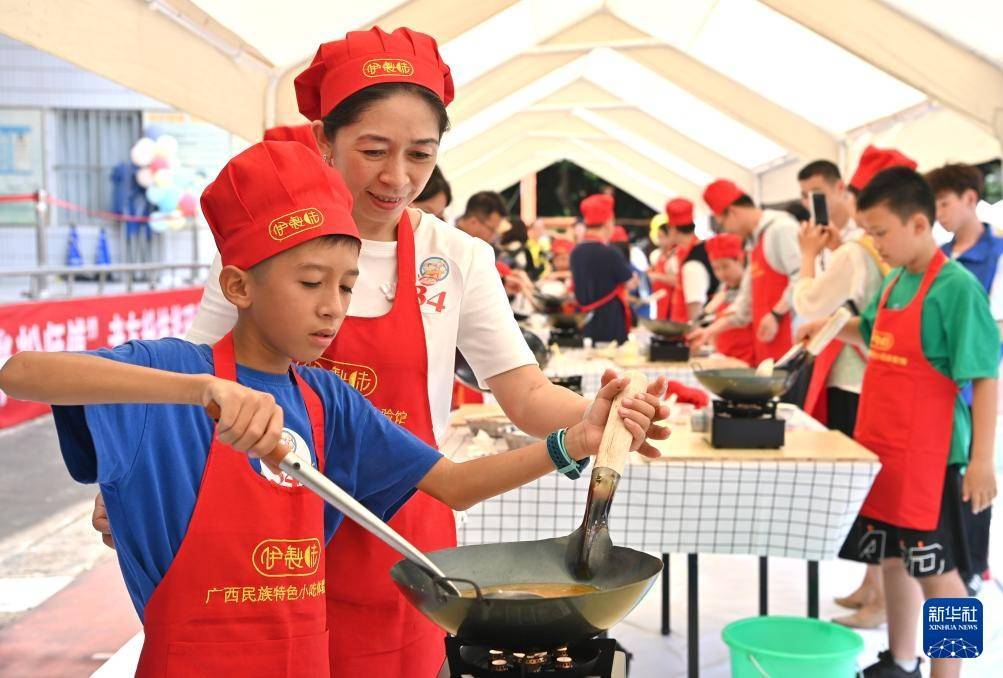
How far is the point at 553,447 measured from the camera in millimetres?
1472

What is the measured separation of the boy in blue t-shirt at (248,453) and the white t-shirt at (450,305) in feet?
0.89

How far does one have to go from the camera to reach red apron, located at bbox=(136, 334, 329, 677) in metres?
1.27

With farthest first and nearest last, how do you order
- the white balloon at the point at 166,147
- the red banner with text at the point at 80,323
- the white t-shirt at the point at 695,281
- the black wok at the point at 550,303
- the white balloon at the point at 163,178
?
the white balloon at the point at 163,178
the white balloon at the point at 166,147
the white t-shirt at the point at 695,281
the black wok at the point at 550,303
the red banner with text at the point at 80,323

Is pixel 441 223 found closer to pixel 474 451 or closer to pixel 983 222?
pixel 474 451

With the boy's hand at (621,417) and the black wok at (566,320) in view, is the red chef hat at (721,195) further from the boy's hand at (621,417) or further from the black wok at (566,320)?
the boy's hand at (621,417)

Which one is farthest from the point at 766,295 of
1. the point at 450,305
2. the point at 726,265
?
the point at 450,305

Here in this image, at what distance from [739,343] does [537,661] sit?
4640 millimetres

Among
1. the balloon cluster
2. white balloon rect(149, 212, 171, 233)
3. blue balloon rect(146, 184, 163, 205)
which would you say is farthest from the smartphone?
blue balloon rect(146, 184, 163, 205)

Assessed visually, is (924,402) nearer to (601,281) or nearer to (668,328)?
(668,328)

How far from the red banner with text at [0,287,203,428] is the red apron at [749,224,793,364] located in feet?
12.0

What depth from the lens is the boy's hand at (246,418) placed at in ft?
3.45

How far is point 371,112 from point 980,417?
2.16m

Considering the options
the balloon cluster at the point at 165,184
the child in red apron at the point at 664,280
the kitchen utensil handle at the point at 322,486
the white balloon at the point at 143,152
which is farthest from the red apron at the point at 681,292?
the white balloon at the point at 143,152

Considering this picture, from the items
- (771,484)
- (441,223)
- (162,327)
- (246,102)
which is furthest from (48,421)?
(441,223)
